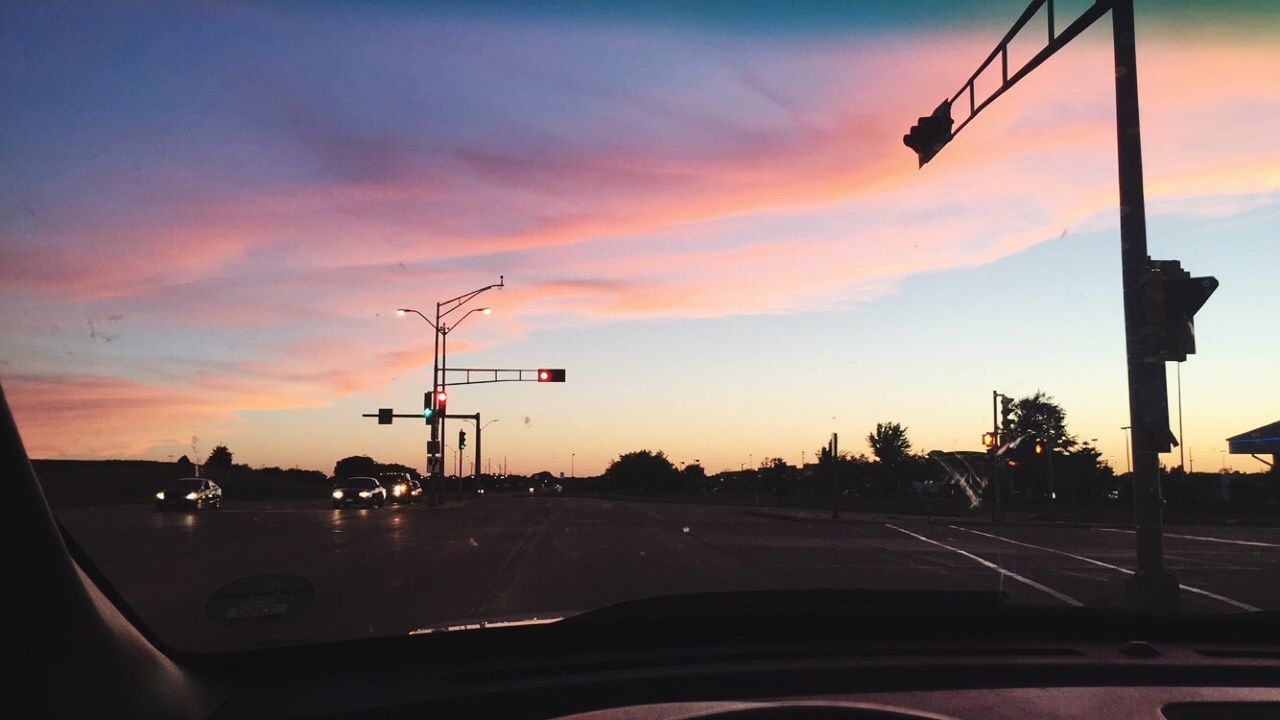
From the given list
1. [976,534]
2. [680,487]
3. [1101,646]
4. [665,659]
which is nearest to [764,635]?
[665,659]

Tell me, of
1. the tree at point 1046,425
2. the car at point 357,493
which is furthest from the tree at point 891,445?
the car at point 357,493

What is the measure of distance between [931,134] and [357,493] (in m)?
43.1

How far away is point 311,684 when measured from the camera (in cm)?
264

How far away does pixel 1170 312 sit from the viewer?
30.7 feet

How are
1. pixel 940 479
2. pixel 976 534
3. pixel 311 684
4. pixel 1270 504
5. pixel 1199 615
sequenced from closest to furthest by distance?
pixel 311 684
pixel 1199 615
pixel 976 534
pixel 1270 504
pixel 940 479

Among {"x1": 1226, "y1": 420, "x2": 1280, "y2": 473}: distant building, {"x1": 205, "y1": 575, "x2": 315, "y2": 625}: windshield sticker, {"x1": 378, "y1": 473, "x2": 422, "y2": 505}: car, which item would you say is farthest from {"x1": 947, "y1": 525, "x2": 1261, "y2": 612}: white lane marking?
{"x1": 378, "y1": 473, "x2": 422, "y2": 505}: car

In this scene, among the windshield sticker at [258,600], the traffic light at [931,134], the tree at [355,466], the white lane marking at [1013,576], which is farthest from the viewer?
the tree at [355,466]

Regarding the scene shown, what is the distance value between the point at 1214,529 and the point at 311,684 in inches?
1342

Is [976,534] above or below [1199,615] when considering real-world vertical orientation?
below

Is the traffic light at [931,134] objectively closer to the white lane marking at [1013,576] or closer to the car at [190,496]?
the white lane marking at [1013,576]

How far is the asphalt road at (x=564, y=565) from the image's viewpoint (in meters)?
9.91

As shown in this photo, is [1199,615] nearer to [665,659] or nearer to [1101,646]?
[1101,646]

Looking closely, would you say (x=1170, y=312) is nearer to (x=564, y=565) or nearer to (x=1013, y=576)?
(x=1013, y=576)

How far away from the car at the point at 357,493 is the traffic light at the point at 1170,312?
4313cm
